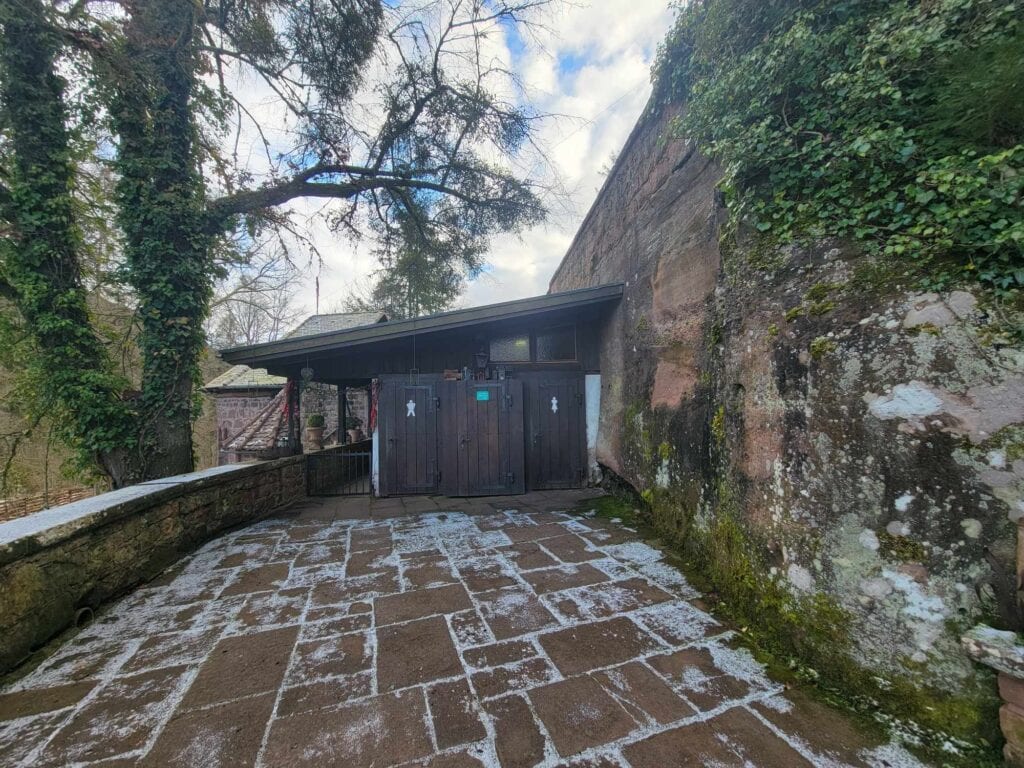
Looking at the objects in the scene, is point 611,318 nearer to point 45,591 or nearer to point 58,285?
point 45,591

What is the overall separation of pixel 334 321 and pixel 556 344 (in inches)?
327

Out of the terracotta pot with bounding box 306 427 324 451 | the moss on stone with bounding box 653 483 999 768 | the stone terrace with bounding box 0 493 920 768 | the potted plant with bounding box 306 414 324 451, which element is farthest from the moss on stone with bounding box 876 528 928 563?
the terracotta pot with bounding box 306 427 324 451

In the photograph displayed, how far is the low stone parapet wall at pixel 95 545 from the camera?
2023 millimetres

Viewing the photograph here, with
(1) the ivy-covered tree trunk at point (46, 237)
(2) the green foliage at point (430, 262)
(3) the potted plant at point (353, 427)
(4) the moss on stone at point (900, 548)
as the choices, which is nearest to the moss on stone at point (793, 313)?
(4) the moss on stone at point (900, 548)

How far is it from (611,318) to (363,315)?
955cm

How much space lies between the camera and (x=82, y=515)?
244 centimetres

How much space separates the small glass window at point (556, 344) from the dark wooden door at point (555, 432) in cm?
34

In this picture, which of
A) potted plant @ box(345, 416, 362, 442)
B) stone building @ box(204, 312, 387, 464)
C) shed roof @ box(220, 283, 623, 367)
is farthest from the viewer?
potted plant @ box(345, 416, 362, 442)

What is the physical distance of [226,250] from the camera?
5.03 meters

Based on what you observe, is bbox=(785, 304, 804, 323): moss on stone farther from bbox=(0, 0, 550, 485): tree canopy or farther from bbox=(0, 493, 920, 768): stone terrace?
bbox=(0, 0, 550, 485): tree canopy

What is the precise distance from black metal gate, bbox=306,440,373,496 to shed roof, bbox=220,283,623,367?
1687mm

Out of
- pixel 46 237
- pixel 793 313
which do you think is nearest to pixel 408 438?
pixel 46 237

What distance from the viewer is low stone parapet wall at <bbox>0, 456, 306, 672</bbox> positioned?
2023mm

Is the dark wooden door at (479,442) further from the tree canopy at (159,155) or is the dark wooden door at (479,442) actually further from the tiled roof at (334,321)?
the tiled roof at (334,321)
